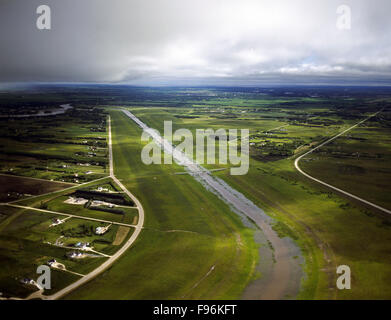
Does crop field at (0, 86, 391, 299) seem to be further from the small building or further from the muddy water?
the small building

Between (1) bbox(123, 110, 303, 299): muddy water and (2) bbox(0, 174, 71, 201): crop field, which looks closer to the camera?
(1) bbox(123, 110, 303, 299): muddy water

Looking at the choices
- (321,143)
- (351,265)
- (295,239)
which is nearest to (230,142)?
(321,143)

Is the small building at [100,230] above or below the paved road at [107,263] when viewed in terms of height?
above

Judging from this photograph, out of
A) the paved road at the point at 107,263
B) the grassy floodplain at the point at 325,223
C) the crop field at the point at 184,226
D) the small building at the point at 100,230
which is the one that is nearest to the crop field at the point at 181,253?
the crop field at the point at 184,226

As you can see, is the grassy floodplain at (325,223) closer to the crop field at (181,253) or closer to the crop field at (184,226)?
the crop field at (184,226)

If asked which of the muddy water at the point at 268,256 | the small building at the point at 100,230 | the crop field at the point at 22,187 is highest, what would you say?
the crop field at the point at 22,187

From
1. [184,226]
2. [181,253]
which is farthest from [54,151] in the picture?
[181,253]

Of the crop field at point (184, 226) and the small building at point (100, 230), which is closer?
the crop field at point (184, 226)

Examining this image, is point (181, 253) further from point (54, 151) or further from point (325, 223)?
point (54, 151)

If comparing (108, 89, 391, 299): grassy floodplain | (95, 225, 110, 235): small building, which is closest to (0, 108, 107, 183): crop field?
(95, 225, 110, 235): small building
